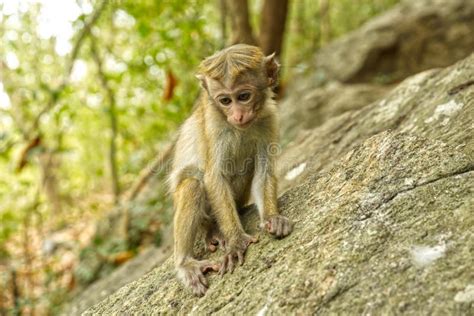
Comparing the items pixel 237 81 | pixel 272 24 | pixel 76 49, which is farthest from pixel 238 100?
pixel 272 24

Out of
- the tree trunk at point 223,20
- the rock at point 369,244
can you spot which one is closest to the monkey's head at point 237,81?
the rock at point 369,244

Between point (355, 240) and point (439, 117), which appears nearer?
point (355, 240)

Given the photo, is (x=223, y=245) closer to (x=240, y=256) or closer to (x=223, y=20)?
(x=240, y=256)

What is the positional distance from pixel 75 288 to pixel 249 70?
6.58 m

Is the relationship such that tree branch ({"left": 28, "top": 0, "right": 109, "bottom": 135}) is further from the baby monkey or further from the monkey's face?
the monkey's face

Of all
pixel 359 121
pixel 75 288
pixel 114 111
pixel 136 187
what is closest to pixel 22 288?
pixel 75 288

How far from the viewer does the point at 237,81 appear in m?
4.53

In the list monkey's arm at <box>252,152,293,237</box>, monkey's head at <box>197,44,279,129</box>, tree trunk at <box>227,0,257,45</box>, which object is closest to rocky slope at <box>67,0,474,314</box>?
monkey's arm at <box>252,152,293,237</box>

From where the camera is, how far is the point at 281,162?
7352 millimetres

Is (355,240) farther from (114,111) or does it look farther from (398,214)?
(114,111)

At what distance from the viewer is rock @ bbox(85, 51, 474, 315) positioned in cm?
282

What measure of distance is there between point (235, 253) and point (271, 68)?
5.96ft

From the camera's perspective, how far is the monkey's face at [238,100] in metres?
4.56

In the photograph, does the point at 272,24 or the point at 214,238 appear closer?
the point at 214,238
